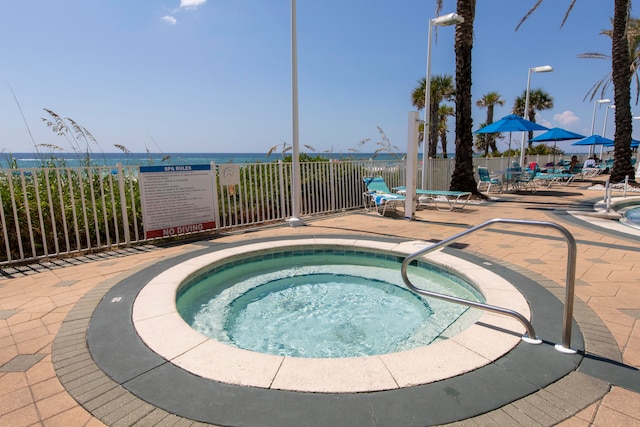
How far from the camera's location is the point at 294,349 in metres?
2.95

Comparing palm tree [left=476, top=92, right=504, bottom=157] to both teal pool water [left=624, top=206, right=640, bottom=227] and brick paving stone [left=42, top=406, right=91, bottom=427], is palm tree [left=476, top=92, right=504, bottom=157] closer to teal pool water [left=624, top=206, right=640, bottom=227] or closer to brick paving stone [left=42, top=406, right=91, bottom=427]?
teal pool water [left=624, top=206, right=640, bottom=227]

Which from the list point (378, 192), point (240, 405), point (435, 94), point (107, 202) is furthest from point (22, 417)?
point (435, 94)

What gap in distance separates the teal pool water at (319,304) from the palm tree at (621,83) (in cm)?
1213

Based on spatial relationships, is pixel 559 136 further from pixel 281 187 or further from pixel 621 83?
pixel 281 187

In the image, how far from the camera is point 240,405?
6.30ft

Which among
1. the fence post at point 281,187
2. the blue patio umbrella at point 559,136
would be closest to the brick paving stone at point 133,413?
the fence post at point 281,187

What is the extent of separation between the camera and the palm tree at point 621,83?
12.0m

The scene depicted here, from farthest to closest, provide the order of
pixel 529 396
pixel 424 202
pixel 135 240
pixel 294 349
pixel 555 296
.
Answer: pixel 424 202
pixel 135 240
pixel 555 296
pixel 294 349
pixel 529 396

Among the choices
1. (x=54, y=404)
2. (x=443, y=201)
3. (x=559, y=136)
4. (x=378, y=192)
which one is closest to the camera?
(x=54, y=404)

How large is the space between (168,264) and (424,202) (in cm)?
791

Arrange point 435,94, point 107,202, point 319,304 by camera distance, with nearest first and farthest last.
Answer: point 319,304, point 107,202, point 435,94

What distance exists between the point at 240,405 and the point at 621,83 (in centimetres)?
1708

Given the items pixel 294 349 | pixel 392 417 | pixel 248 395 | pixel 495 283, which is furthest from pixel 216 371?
pixel 495 283

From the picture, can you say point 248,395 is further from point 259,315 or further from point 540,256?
point 540,256
